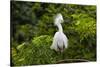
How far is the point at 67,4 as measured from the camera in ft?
A: 7.21

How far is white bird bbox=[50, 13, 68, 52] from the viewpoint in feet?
7.03

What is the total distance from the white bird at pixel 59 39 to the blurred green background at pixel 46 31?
0.04 meters

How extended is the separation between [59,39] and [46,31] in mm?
180

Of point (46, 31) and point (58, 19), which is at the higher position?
point (58, 19)

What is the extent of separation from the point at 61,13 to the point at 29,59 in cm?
62

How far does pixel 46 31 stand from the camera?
2.10 meters

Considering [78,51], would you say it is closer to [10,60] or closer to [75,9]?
[75,9]

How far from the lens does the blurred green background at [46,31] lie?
78.7 inches

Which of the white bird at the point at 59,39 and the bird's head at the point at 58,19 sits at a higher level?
the bird's head at the point at 58,19

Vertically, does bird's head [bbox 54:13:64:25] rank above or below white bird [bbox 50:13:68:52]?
above

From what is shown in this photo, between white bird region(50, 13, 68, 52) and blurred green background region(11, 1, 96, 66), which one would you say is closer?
blurred green background region(11, 1, 96, 66)

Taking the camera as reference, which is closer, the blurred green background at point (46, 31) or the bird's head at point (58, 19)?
the blurred green background at point (46, 31)

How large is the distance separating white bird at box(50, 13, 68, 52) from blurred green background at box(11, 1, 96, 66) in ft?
0.13
